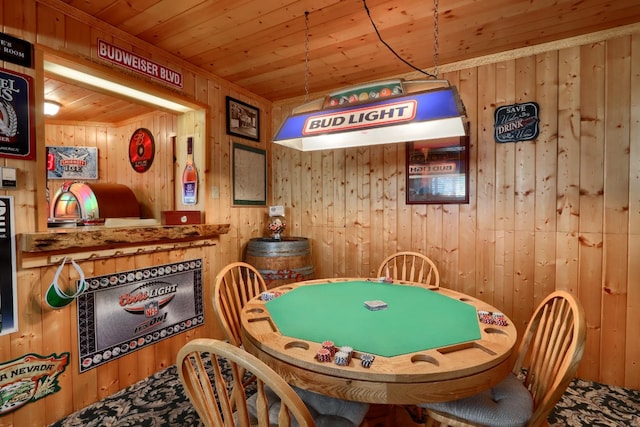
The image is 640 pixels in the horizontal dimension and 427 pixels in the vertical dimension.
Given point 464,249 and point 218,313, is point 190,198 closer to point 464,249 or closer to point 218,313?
point 218,313

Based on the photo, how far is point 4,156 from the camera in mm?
1641

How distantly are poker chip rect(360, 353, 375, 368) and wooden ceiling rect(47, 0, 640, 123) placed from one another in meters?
1.90

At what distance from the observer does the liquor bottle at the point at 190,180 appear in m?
2.81

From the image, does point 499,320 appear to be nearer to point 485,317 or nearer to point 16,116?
point 485,317

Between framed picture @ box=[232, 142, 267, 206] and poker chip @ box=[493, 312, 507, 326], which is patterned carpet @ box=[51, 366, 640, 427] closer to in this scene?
poker chip @ box=[493, 312, 507, 326]

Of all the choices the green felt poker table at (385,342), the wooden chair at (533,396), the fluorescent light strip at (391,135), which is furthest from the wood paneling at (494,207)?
the wooden chair at (533,396)

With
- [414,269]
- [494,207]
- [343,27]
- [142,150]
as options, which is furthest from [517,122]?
[142,150]

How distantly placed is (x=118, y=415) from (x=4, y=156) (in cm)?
157

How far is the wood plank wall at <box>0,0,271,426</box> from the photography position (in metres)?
1.72

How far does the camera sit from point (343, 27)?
214 centimetres

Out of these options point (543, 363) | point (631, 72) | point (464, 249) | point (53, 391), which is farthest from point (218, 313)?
point (631, 72)

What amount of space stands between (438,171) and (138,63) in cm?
244

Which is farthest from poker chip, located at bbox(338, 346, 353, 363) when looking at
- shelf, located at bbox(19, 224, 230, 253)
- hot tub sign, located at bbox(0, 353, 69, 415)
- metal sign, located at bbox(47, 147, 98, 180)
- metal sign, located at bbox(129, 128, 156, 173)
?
metal sign, located at bbox(47, 147, 98, 180)

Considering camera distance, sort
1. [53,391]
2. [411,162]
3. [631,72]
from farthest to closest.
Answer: [411,162]
[631,72]
[53,391]
